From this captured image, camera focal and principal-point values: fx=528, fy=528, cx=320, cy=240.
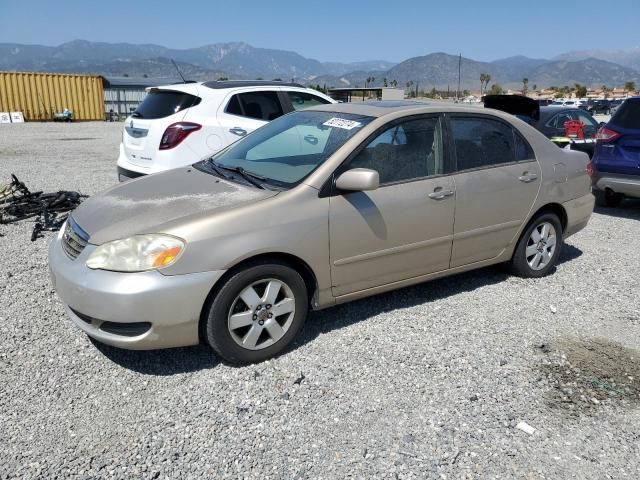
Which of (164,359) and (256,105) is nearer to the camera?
(164,359)

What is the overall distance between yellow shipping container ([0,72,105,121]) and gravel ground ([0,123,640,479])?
93.4 ft

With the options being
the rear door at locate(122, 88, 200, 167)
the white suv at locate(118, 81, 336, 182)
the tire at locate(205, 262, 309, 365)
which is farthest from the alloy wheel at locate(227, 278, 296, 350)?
the rear door at locate(122, 88, 200, 167)

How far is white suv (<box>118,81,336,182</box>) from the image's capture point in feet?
21.4

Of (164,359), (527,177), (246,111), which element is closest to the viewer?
(164,359)

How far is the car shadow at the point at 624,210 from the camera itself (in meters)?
8.16

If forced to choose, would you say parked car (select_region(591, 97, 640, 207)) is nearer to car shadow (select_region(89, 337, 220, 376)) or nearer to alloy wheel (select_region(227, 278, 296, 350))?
alloy wheel (select_region(227, 278, 296, 350))

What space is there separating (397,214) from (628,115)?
5.66 metres

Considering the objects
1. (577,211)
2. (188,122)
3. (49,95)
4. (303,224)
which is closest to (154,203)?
(303,224)

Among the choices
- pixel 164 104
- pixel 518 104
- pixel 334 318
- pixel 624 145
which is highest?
pixel 164 104

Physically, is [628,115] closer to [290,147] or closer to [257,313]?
[290,147]

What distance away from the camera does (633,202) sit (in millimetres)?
9320

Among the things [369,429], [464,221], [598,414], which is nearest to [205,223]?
[369,429]

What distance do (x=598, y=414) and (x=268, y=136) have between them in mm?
3128

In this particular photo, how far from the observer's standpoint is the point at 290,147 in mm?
4242
